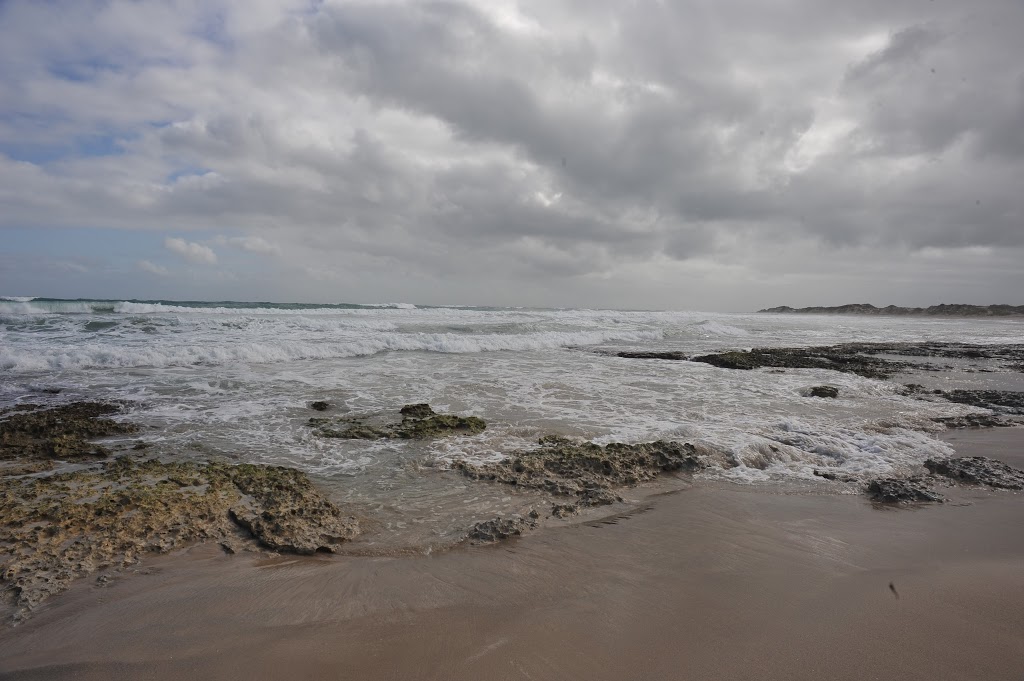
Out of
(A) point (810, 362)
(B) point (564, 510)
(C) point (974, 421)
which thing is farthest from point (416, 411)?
(A) point (810, 362)

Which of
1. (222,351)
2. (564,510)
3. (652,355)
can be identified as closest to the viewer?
(564,510)

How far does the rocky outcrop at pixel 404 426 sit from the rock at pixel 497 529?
269 cm

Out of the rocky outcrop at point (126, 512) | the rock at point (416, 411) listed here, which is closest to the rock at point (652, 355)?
the rock at point (416, 411)

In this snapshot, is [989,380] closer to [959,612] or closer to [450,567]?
[959,612]

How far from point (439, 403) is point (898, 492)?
609 cm

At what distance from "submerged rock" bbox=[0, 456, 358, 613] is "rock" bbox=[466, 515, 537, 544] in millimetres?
908

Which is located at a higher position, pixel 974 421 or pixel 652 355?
pixel 652 355

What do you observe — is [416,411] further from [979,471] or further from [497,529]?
[979,471]

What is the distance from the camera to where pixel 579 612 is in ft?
8.45

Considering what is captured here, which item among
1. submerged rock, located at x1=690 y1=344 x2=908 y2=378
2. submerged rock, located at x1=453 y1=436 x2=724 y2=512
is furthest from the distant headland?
submerged rock, located at x1=453 y1=436 x2=724 y2=512

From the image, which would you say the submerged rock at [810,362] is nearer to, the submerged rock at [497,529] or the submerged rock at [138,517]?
the submerged rock at [497,529]

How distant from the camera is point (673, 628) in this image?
245 cm

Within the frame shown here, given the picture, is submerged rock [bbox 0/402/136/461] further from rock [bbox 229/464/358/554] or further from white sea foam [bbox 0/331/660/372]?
white sea foam [bbox 0/331/660/372]

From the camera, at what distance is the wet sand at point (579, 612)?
2180 mm
